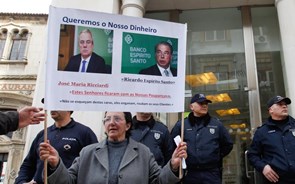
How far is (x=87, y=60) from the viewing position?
2508 mm

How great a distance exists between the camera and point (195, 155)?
3.71 metres

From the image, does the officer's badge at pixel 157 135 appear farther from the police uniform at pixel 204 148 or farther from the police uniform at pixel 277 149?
the police uniform at pixel 277 149

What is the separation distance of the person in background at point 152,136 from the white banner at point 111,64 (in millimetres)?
1204

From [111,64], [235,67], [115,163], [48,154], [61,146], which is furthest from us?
[235,67]

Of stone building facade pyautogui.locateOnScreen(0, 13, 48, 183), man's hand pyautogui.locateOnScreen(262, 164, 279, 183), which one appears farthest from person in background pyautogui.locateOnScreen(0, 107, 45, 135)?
stone building facade pyautogui.locateOnScreen(0, 13, 48, 183)

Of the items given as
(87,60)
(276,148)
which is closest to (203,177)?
(276,148)

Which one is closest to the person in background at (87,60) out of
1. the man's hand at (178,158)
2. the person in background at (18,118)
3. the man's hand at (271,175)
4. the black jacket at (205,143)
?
the person in background at (18,118)

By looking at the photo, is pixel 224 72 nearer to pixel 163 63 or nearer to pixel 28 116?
pixel 163 63

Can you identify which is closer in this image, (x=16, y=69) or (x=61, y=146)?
(x=61, y=146)

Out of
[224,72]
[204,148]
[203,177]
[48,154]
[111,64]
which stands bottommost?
[203,177]

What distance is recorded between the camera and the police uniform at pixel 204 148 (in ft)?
12.0

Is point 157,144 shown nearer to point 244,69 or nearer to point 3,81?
point 244,69

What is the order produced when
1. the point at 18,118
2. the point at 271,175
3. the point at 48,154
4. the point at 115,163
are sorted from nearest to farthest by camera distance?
the point at 18,118
the point at 48,154
the point at 115,163
the point at 271,175

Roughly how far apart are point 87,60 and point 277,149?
2.37m
